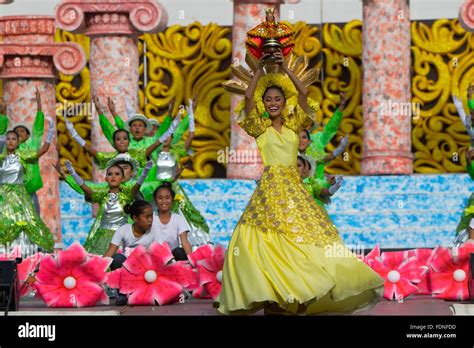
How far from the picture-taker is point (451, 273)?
1302cm

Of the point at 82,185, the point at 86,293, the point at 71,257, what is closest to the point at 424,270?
the point at 86,293

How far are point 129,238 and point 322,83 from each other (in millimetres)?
6880

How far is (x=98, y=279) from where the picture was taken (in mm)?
12883

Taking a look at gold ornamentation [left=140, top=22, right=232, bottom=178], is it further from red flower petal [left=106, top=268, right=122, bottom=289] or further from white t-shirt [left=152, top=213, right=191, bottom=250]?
red flower petal [left=106, top=268, right=122, bottom=289]

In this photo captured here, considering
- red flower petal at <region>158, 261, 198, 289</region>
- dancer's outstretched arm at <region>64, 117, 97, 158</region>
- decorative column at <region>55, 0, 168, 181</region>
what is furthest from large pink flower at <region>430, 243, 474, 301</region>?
decorative column at <region>55, 0, 168, 181</region>

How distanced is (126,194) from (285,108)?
10.1 feet

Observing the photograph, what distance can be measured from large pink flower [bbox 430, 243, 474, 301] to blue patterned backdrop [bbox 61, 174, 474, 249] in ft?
14.4

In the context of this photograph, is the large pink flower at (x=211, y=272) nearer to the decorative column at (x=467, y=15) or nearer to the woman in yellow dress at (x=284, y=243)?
the woman in yellow dress at (x=284, y=243)

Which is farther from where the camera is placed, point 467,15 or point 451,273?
→ point 467,15

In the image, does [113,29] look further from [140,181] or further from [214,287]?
[214,287]

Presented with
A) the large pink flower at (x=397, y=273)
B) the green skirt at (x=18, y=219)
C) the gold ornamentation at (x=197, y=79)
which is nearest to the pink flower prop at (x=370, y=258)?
the large pink flower at (x=397, y=273)

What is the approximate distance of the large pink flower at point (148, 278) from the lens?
42.4 ft

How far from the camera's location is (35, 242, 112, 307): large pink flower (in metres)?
12.8
